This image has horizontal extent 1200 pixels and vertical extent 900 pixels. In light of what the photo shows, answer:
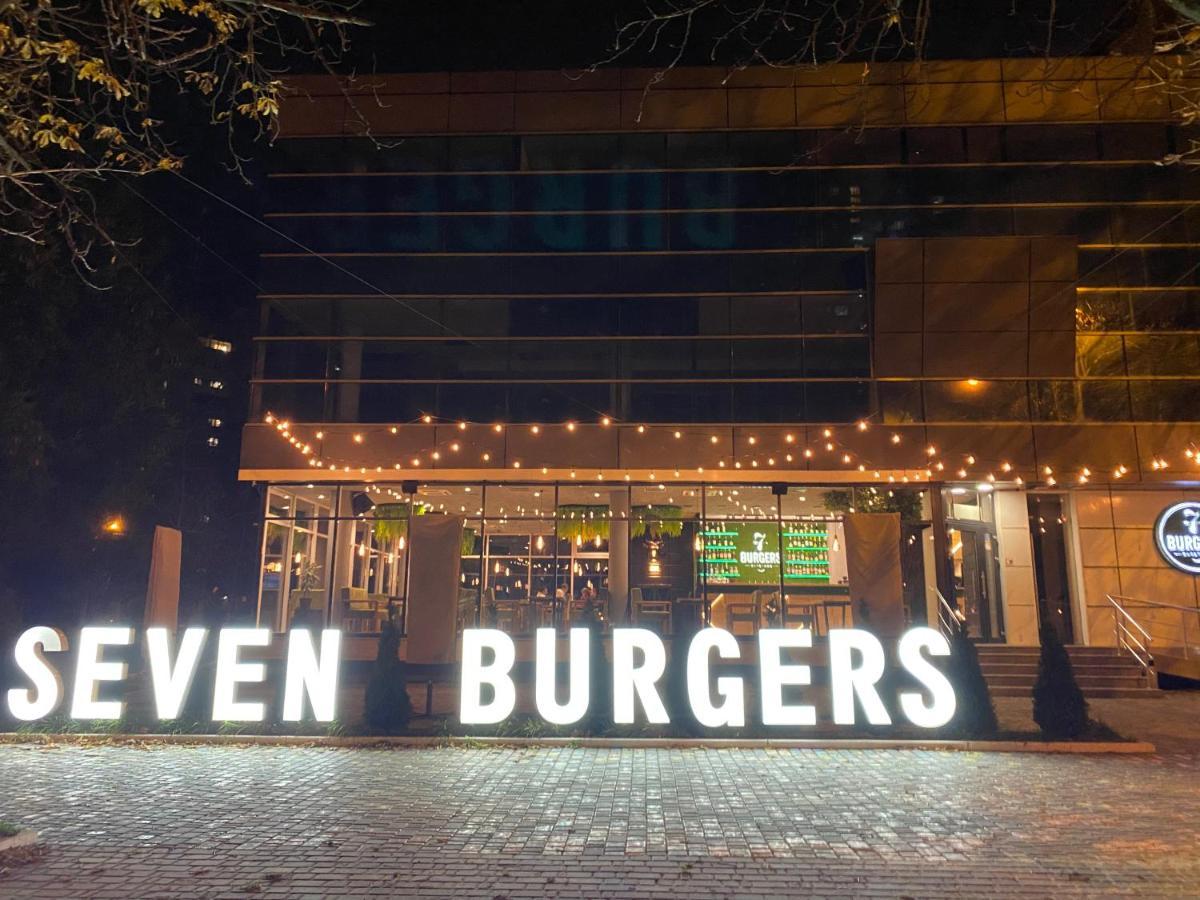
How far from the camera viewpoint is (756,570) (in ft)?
56.6

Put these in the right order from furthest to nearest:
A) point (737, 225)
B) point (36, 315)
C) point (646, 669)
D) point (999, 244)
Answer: point (737, 225) → point (999, 244) → point (36, 315) → point (646, 669)

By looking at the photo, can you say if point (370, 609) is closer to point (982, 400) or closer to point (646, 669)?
point (646, 669)

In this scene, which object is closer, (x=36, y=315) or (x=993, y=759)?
(x=993, y=759)

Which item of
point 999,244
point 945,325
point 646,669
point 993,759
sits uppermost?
point 999,244

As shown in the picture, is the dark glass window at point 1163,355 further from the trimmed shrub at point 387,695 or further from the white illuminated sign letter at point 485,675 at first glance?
the trimmed shrub at point 387,695

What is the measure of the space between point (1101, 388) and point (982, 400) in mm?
2474

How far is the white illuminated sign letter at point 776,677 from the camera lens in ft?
32.6

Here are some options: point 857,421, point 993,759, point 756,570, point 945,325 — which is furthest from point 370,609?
point 945,325

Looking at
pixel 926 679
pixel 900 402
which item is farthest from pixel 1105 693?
pixel 926 679

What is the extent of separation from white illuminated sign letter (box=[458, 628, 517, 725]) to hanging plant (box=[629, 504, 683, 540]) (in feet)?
24.8

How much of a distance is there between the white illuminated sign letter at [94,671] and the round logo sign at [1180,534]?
19322 mm

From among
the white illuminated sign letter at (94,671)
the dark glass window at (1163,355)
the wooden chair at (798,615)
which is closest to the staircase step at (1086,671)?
the wooden chair at (798,615)

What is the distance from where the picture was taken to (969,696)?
10266mm

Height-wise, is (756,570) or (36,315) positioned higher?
(36,315)
